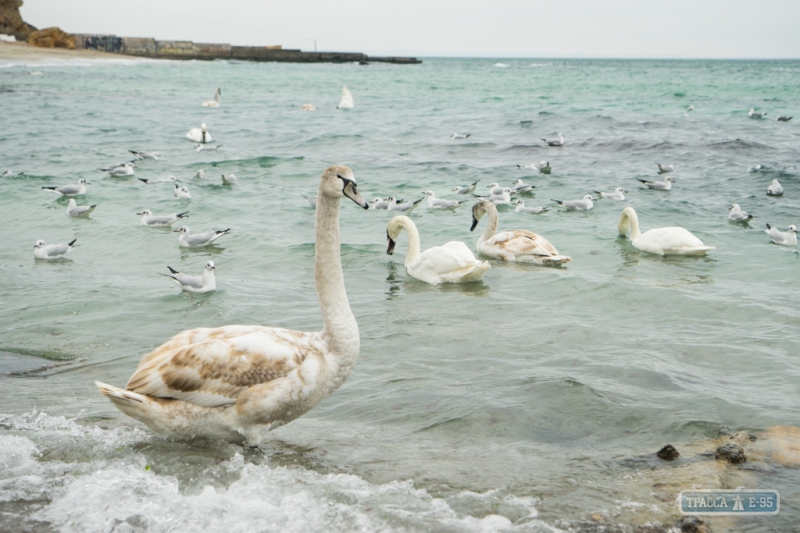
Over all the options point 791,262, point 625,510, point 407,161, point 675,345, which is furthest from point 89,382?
point 407,161

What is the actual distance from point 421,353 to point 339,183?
2532 millimetres

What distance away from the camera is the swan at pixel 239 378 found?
4.52 m

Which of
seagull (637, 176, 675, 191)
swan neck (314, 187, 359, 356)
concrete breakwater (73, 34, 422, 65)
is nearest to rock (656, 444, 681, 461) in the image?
swan neck (314, 187, 359, 356)

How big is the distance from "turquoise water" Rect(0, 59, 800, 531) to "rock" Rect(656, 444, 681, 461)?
9 centimetres

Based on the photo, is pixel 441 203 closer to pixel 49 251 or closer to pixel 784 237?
pixel 784 237

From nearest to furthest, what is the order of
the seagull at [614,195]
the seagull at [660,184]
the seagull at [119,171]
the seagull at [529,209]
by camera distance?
the seagull at [529,209], the seagull at [614,195], the seagull at [660,184], the seagull at [119,171]

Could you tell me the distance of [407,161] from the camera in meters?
19.8

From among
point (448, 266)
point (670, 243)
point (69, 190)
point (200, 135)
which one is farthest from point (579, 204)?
point (200, 135)

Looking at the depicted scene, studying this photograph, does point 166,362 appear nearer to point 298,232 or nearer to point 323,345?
point 323,345

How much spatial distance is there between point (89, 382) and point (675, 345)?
5.02 meters

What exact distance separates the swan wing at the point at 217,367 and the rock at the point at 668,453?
2.21 metres

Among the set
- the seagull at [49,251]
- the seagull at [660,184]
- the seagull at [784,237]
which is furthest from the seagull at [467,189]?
the seagull at [49,251]

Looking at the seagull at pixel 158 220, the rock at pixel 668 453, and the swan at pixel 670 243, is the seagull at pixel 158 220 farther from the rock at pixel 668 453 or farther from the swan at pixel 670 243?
the rock at pixel 668 453

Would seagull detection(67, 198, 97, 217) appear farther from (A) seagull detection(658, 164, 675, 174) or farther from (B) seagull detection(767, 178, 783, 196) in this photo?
(B) seagull detection(767, 178, 783, 196)
